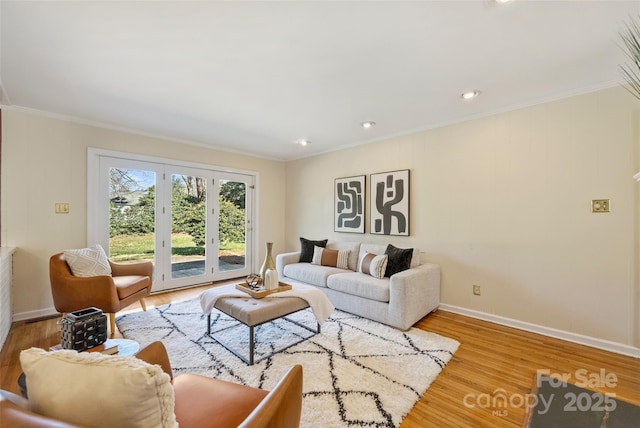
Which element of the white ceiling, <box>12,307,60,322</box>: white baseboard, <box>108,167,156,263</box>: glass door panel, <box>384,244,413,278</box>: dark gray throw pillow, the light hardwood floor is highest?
the white ceiling

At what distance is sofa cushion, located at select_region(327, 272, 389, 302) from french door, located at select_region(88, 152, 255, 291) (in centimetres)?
238

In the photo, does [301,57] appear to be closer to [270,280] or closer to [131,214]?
[270,280]

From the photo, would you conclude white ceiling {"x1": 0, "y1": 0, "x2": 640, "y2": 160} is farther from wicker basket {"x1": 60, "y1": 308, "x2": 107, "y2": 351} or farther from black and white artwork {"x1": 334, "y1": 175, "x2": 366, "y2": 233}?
wicker basket {"x1": 60, "y1": 308, "x2": 107, "y2": 351}

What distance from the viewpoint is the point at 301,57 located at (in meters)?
2.08

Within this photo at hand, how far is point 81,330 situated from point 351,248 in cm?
312

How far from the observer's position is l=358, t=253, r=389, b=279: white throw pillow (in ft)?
10.6

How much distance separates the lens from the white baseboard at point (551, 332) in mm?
2352

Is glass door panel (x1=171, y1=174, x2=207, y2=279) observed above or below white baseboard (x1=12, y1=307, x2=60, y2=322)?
above

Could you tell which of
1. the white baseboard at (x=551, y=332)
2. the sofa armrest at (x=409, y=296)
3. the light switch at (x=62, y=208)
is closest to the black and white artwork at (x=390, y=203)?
the sofa armrest at (x=409, y=296)

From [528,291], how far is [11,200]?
5.73m

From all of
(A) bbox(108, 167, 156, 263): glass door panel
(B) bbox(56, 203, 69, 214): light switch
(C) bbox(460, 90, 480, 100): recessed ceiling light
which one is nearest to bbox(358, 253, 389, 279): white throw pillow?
(C) bbox(460, 90, 480, 100): recessed ceiling light

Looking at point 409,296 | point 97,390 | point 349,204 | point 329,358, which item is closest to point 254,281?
point 329,358

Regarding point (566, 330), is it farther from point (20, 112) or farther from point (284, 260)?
point (20, 112)

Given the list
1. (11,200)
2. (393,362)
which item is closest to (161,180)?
(11,200)
